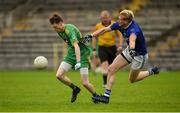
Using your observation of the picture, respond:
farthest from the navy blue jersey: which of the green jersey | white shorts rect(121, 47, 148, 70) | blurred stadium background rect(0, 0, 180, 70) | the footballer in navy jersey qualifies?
blurred stadium background rect(0, 0, 180, 70)

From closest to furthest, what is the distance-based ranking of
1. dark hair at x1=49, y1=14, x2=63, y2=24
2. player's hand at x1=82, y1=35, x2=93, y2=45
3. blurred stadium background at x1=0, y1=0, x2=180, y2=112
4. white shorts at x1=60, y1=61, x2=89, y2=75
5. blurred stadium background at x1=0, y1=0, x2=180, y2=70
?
1. dark hair at x1=49, y1=14, x2=63, y2=24
2. player's hand at x1=82, y1=35, x2=93, y2=45
3. white shorts at x1=60, y1=61, x2=89, y2=75
4. blurred stadium background at x1=0, y1=0, x2=180, y2=112
5. blurred stadium background at x1=0, y1=0, x2=180, y2=70

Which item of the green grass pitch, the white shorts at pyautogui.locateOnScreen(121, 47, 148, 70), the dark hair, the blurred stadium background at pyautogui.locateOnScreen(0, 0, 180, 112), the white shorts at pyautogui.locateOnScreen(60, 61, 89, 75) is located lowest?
the green grass pitch

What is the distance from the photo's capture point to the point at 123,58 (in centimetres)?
1716

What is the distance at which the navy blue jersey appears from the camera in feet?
54.4

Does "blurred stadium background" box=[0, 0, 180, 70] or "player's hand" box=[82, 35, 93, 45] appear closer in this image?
"player's hand" box=[82, 35, 93, 45]

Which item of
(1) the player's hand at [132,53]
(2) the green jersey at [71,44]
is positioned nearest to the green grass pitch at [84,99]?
(2) the green jersey at [71,44]

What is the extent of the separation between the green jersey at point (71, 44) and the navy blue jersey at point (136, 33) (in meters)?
0.83

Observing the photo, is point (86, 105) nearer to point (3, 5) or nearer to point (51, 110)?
point (51, 110)

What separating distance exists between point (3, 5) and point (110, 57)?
66.4 feet

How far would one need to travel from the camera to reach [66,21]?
3994 cm

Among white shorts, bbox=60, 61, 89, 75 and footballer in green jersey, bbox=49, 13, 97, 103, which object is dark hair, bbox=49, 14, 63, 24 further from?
white shorts, bbox=60, 61, 89, 75

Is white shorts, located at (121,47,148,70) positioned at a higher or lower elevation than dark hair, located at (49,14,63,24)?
lower

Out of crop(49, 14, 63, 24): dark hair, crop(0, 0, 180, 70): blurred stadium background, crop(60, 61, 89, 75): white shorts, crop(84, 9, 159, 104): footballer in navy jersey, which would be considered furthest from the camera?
crop(0, 0, 180, 70): blurred stadium background

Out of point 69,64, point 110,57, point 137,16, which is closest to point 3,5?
point 137,16
